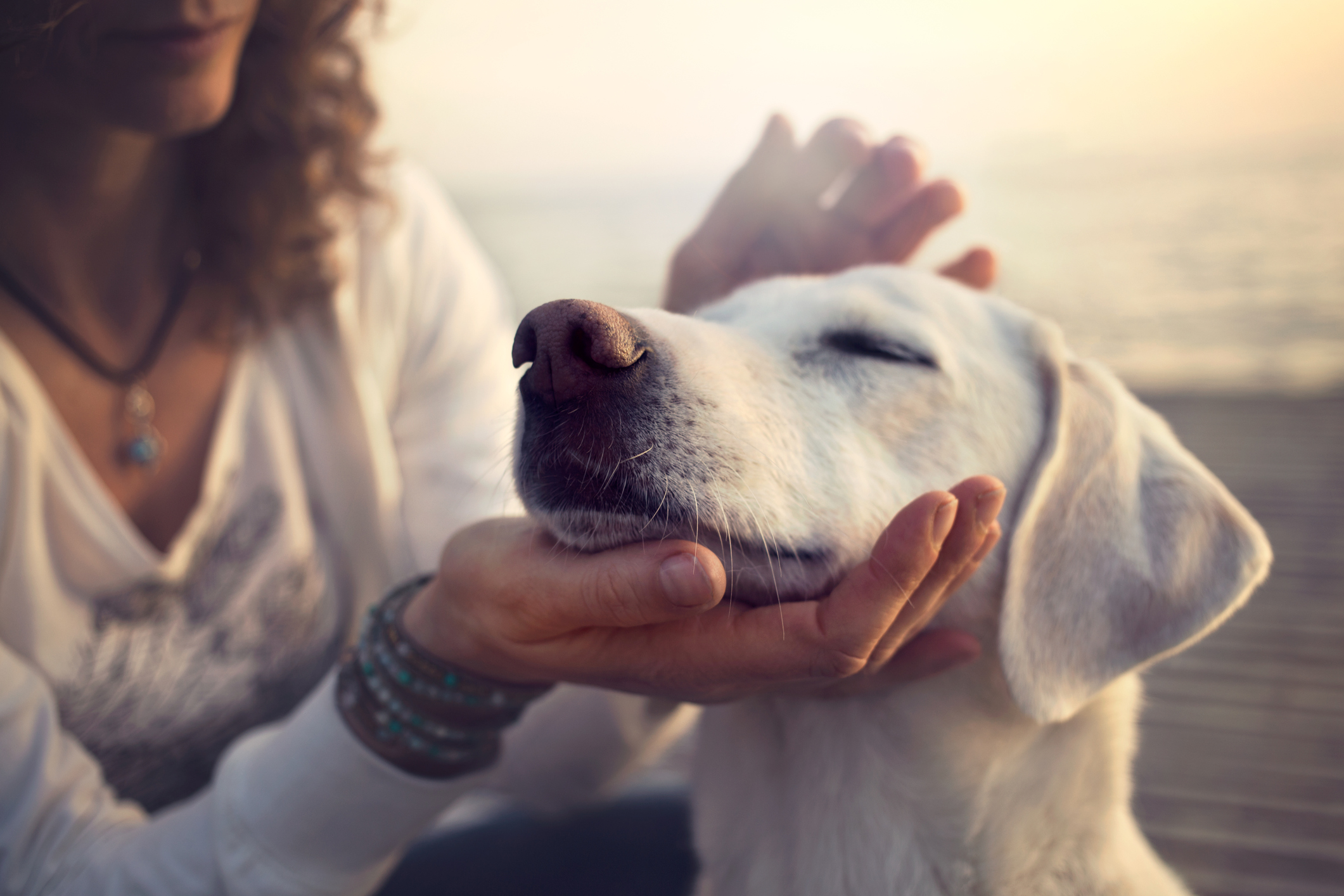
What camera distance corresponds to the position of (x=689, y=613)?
1000 mm

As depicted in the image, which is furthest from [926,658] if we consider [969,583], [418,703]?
[418,703]

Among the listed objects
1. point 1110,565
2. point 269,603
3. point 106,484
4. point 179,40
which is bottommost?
point 269,603

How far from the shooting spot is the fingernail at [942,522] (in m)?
0.99

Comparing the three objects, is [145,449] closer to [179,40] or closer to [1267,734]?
[179,40]

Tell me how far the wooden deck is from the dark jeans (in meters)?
1.39

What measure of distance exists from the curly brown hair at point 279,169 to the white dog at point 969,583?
1.18 metres

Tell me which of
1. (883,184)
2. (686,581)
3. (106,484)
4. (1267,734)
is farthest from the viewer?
(1267,734)

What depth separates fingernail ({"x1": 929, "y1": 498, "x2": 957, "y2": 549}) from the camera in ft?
3.25

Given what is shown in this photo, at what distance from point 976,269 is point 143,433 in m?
1.96

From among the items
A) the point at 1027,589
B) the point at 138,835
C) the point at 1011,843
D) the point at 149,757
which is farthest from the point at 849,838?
the point at 149,757

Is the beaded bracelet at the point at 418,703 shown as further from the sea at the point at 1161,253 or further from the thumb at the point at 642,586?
the sea at the point at 1161,253

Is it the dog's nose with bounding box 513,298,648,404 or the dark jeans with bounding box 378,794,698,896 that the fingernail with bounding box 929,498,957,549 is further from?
the dark jeans with bounding box 378,794,698,896

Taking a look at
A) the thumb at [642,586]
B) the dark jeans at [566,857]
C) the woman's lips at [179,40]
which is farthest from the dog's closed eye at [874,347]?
the dark jeans at [566,857]

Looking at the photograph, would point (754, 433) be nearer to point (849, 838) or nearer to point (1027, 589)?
point (1027, 589)
